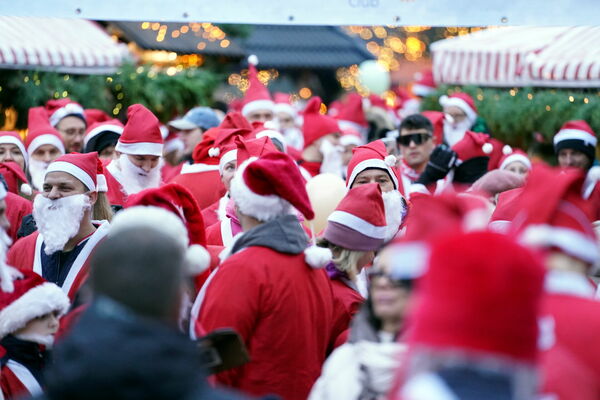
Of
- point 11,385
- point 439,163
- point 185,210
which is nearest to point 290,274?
point 185,210

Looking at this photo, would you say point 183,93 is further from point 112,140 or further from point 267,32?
point 267,32

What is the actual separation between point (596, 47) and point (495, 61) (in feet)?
7.09

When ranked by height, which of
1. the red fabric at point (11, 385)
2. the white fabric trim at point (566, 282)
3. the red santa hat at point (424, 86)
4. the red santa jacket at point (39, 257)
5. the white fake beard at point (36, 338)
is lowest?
the red fabric at point (11, 385)

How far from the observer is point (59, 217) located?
560cm

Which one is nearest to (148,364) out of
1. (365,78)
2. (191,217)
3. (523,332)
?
(523,332)

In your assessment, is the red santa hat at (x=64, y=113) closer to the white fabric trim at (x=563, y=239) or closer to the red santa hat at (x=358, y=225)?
the red santa hat at (x=358, y=225)

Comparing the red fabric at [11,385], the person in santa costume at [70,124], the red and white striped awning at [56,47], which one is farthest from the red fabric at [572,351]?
the red and white striped awning at [56,47]

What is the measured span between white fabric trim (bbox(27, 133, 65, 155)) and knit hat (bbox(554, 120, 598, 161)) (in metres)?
4.43

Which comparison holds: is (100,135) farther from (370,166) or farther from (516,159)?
(516,159)

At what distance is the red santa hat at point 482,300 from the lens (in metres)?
2.58

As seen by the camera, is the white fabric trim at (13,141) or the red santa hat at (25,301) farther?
the white fabric trim at (13,141)

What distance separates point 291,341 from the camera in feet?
15.2

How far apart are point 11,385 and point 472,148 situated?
5.33 meters

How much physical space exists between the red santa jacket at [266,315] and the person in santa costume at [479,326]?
6.38 ft
